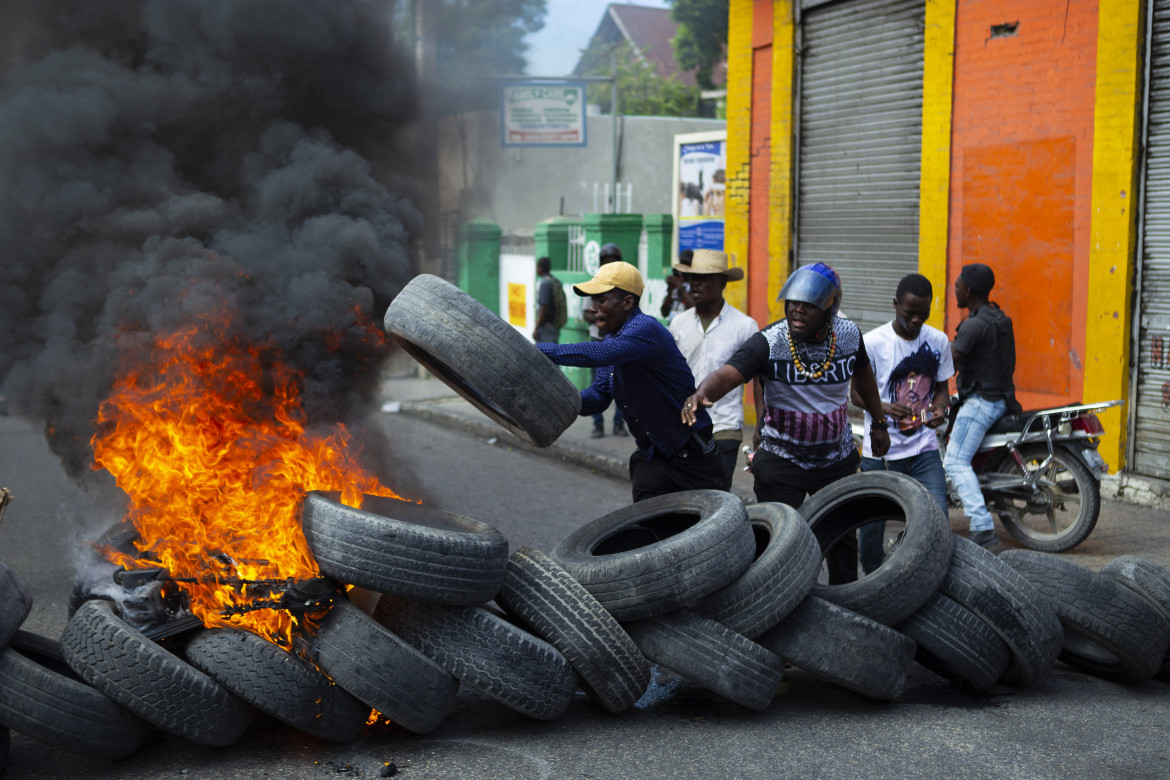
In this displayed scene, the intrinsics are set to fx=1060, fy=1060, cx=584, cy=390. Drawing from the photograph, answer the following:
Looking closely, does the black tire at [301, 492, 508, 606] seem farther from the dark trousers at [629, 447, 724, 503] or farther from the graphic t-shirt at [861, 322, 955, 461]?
the graphic t-shirt at [861, 322, 955, 461]

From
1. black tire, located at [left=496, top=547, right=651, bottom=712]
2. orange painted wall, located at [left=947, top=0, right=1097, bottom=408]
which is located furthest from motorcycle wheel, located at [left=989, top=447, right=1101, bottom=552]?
black tire, located at [left=496, top=547, right=651, bottom=712]

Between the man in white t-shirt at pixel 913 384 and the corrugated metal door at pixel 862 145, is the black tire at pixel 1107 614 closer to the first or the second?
the man in white t-shirt at pixel 913 384

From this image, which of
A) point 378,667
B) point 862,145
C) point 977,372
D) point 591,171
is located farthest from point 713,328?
point 591,171

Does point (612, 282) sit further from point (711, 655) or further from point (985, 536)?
point (985, 536)

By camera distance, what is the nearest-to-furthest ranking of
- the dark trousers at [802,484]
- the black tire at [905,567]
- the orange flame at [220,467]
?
the orange flame at [220,467] < the black tire at [905,567] < the dark trousers at [802,484]

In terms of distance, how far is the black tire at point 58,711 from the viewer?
3.82 m

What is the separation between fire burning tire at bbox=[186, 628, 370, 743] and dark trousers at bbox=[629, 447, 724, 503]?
1969 millimetres

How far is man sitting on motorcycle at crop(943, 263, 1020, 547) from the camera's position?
7398mm

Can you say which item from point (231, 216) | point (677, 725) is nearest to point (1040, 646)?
point (677, 725)

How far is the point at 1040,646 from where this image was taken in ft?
15.2

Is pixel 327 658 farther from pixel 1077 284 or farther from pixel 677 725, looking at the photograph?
pixel 1077 284

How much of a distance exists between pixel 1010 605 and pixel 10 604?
13.3ft

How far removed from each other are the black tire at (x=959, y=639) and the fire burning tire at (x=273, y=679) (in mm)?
2430

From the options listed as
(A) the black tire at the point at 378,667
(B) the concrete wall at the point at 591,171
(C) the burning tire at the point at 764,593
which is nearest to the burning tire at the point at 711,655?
(C) the burning tire at the point at 764,593
